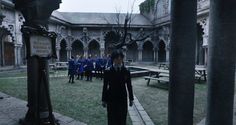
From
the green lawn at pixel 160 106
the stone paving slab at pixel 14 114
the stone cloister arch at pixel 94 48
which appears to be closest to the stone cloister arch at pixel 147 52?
the stone cloister arch at pixel 94 48

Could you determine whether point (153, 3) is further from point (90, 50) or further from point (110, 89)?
point (110, 89)

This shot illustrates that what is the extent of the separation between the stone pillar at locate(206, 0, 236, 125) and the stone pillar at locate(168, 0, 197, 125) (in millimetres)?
883

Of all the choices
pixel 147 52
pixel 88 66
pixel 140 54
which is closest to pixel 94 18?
pixel 140 54

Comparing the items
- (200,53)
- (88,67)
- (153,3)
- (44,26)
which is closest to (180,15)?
(44,26)

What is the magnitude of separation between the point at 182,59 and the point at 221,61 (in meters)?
1.03

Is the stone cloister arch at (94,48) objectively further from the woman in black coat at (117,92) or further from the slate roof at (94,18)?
the woman in black coat at (117,92)

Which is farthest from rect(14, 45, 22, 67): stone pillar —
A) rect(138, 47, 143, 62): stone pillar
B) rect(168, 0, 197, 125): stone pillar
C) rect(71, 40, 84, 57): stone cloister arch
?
rect(168, 0, 197, 125): stone pillar

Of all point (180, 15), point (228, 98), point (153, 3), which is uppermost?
point (153, 3)

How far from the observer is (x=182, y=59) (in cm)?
294

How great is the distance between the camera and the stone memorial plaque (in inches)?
165

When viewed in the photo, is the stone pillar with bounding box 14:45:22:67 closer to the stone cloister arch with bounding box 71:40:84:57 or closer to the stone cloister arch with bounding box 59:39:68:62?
the stone cloister arch with bounding box 59:39:68:62

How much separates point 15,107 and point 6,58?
74.4 feet

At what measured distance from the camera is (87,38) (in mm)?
34469

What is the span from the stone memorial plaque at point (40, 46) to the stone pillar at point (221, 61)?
301cm
